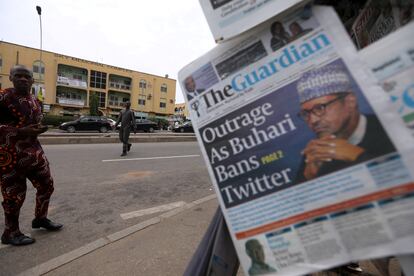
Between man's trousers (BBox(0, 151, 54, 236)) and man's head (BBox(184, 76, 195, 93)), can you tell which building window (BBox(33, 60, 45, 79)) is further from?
man's head (BBox(184, 76, 195, 93))

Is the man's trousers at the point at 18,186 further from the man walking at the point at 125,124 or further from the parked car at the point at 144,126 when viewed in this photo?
the parked car at the point at 144,126

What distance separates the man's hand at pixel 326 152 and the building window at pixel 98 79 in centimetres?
4747

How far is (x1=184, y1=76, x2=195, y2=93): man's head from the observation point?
932 mm

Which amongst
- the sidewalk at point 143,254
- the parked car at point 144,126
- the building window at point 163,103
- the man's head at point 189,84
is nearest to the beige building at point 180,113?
the building window at point 163,103

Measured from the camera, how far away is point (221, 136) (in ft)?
2.90

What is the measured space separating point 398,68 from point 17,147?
2.91m

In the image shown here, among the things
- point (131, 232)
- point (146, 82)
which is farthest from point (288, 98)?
point (146, 82)

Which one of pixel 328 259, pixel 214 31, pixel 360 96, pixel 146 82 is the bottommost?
pixel 328 259

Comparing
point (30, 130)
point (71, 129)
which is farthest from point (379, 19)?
point (71, 129)

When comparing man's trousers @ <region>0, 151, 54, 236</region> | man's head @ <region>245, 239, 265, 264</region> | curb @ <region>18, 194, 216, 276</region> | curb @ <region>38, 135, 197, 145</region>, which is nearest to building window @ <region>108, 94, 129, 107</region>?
Result: curb @ <region>38, 135, 197, 145</region>

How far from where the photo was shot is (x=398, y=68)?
695 mm

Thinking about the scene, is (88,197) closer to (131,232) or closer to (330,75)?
(131,232)

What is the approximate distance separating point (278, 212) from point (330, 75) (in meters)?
0.38

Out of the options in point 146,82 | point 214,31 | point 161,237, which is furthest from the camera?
point 146,82
